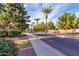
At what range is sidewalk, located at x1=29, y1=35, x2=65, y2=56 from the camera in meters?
3.76

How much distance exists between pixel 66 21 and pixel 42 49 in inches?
30.6

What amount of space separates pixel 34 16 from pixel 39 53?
2.55 ft

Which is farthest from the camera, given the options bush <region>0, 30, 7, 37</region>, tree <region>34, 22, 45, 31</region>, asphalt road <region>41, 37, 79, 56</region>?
tree <region>34, 22, 45, 31</region>

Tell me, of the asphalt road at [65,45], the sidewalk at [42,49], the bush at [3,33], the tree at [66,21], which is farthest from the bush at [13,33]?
the tree at [66,21]

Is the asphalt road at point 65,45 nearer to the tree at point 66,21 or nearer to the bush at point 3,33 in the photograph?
the tree at point 66,21

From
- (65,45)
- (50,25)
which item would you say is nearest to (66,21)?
(50,25)

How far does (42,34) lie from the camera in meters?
4.05

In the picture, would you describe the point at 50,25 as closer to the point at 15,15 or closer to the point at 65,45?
the point at 65,45

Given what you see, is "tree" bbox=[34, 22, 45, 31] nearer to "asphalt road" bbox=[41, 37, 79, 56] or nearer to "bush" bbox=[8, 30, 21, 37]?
"asphalt road" bbox=[41, 37, 79, 56]

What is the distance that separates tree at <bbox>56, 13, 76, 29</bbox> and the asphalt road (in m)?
0.28

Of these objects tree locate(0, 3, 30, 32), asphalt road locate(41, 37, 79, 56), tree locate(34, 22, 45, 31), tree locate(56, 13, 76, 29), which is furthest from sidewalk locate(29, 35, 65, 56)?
tree locate(56, 13, 76, 29)

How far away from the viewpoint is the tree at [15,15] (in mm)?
3879

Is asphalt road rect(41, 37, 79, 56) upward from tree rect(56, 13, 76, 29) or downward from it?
downward

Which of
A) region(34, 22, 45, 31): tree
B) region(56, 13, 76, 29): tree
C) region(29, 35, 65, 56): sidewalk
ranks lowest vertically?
region(29, 35, 65, 56): sidewalk
